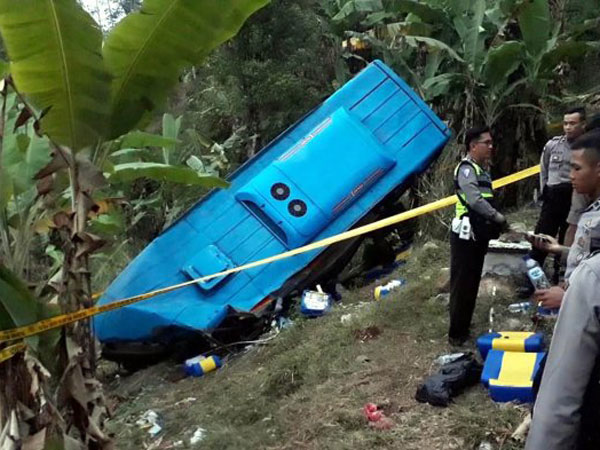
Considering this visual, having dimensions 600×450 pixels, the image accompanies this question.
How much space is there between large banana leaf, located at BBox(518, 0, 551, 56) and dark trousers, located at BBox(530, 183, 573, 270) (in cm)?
294

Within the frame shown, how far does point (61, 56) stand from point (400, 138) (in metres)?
5.62

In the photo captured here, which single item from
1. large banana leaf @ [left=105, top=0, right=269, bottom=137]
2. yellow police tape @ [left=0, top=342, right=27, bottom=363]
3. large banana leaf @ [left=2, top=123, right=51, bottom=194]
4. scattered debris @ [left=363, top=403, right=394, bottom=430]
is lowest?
scattered debris @ [left=363, top=403, right=394, bottom=430]

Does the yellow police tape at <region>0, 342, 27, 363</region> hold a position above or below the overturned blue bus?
above

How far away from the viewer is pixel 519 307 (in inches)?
220

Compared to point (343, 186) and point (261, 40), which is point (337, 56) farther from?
point (343, 186)

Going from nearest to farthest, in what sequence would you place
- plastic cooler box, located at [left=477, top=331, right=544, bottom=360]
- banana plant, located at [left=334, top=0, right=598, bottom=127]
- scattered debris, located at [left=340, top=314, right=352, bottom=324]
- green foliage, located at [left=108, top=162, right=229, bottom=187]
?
1. green foliage, located at [left=108, top=162, right=229, bottom=187]
2. plastic cooler box, located at [left=477, top=331, right=544, bottom=360]
3. scattered debris, located at [left=340, top=314, right=352, bottom=324]
4. banana plant, located at [left=334, top=0, right=598, bottom=127]

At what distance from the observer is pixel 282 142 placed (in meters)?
7.95

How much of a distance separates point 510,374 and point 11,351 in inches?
117

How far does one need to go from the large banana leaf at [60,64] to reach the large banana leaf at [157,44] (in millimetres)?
126

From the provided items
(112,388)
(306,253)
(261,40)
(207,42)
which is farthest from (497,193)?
(207,42)

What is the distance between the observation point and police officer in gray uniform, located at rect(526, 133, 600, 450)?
67.6 inches

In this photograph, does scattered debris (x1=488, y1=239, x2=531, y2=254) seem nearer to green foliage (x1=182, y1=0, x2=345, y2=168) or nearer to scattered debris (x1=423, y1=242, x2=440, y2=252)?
scattered debris (x1=423, y1=242, x2=440, y2=252)

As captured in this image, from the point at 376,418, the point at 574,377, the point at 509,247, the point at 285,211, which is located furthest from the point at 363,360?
the point at 574,377

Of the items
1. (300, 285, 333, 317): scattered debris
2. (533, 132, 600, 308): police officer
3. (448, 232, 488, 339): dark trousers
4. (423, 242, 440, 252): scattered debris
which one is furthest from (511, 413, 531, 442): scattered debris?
(423, 242, 440, 252): scattered debris
